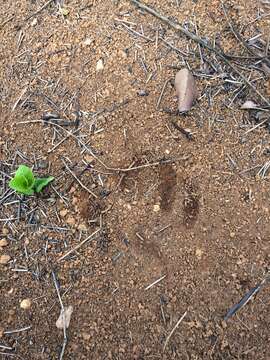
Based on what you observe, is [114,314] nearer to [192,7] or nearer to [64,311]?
[64,311]

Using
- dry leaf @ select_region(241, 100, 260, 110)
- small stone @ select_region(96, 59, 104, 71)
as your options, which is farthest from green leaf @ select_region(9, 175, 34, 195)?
dry leaf @ select_region(241, 100, 260, 110)

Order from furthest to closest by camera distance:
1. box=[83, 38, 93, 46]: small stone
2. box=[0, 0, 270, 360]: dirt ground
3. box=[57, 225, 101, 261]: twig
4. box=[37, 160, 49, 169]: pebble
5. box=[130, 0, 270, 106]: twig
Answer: box=[83, 38, 93, 46]: small stone → box=[130, 0, 270, 106]: twig → box=[37, 160, 49, 169]: pebble → box=[57, 225, 101, 261]: twig → box=[0, 0, 270, 360]: dirt ground

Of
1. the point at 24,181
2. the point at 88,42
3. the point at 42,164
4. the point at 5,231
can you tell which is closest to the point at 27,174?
the point at 24,181

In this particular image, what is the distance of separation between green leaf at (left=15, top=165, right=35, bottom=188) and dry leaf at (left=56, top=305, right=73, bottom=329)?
0.54 metres

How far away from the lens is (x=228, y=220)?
1965mm

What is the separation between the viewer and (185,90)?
7.09 feet

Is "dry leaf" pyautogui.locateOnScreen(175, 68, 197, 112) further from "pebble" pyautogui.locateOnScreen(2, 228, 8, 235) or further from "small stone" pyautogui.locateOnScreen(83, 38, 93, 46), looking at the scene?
"pebble" pyautogui.locateOnScreen(2, 228, 8, 235)

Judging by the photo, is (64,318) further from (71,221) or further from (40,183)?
(40,183)

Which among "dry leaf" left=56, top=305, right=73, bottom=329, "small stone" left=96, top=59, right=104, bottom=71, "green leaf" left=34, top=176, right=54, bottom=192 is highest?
"small stone" left=96, top=59, right=104, bottom=71

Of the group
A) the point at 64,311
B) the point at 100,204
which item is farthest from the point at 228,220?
the point at 64,311

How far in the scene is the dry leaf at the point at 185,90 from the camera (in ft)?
7.09

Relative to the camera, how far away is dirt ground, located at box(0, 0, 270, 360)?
181 cm

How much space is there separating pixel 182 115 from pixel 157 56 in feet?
1.15

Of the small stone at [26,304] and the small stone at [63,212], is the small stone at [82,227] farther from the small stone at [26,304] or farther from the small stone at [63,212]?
the small stone at [26,304]
